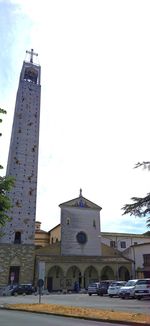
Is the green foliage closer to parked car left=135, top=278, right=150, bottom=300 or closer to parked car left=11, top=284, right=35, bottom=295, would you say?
parked car left=135, top=278, right=150, bottom=300

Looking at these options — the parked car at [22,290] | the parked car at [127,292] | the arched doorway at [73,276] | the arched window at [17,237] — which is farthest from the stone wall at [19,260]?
Answer: the parked car at [127,292]

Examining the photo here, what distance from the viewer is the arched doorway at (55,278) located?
5462cm

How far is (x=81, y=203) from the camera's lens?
62.8 meters

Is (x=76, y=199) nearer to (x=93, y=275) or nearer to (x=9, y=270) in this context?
(x=93, y=275)

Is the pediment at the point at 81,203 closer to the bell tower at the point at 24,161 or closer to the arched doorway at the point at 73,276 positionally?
the bell tower at the point at 24,161

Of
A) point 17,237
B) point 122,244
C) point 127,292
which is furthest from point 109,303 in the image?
point 122,244

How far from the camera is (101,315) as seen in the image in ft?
48.7

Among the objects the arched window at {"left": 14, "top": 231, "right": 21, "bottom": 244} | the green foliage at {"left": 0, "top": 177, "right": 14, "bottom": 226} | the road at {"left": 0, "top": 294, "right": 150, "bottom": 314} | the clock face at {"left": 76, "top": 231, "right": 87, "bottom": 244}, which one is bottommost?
the road at {"left": 0, "top": 294, "right": 150, "bottom": 314}

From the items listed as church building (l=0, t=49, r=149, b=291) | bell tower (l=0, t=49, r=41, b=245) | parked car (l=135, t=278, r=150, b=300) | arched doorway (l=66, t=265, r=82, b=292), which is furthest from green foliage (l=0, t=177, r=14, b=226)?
arched doorway (l=66, t=265, r=82, b=292)

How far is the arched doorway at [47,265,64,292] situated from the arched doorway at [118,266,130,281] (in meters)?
10.4

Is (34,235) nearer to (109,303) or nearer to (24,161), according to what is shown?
(24,161)

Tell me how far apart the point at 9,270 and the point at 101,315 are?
1573 inches

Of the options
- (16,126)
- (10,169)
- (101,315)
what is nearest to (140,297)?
(101,315)

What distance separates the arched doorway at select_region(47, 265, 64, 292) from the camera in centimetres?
5462
